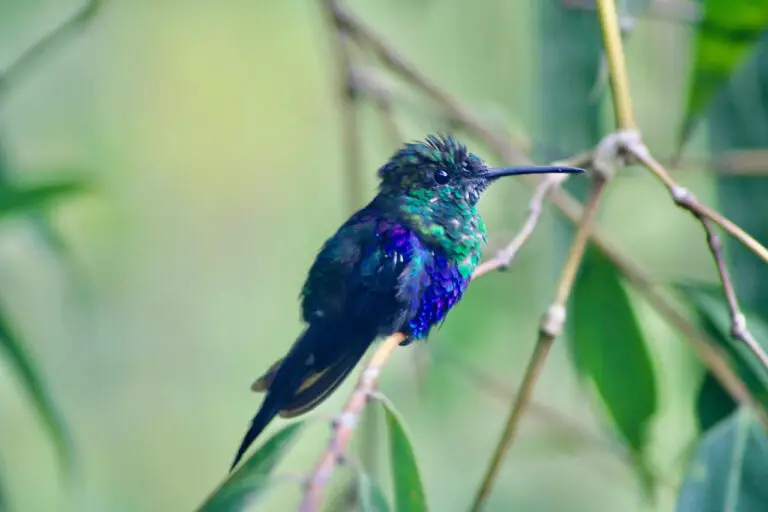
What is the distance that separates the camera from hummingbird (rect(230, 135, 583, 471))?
0.58 metres

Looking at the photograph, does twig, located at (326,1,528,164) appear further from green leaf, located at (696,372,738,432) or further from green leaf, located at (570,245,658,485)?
green leaf, located at (696,372,738,432)

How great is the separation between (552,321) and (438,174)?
14cm

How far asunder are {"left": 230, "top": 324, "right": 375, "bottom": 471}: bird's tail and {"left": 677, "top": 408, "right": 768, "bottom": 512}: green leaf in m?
0.41

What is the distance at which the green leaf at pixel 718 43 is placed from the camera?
0.96 m

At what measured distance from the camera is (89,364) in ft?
8.98

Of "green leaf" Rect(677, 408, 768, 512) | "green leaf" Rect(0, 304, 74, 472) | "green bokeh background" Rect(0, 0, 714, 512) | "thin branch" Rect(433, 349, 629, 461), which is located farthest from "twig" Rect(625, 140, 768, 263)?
"green bokeh background" Rect(0, 0, 714, 512)

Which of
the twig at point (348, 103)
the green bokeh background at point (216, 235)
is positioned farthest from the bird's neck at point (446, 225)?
the green bokeh background at point (216, 235)

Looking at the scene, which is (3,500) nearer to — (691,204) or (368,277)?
(368,277)

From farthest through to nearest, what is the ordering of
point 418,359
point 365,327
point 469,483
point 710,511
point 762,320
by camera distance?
point 469,483 < point 762,320 < point 418,359 < point 710,511 < point 365,327

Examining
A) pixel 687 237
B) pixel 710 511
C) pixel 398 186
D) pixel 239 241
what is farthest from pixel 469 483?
pixel 398 186

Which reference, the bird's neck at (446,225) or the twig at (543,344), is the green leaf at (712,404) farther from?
the bird's neck at (446,225)

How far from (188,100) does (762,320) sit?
2.44m

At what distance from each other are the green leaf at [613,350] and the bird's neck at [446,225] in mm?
414

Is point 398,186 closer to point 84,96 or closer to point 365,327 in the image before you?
point 365,327
